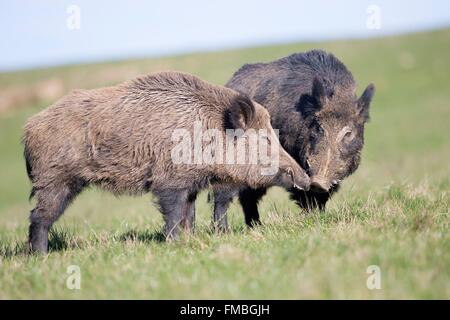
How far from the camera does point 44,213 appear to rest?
23.7 feet

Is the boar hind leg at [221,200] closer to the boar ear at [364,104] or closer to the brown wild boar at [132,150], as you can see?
the brown wild boar at [132,150]

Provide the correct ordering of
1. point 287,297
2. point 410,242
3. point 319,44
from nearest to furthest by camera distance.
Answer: point 287,297 < point 410,242 < point 319,44

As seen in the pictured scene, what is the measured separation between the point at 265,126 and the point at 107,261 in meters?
2.90

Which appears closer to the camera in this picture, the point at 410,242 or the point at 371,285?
the point at 371,285

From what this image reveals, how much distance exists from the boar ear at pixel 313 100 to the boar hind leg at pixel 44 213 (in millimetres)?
3315

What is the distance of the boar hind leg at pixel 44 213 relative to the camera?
7.21 meters

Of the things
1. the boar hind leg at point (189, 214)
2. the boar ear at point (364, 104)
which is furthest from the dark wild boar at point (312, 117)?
the boar hind leg at point (189, 214)

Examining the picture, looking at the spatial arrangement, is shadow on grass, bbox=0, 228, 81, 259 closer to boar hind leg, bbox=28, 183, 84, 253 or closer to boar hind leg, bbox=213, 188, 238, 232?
boar hind leg, bbox=28, 183, 84, 253

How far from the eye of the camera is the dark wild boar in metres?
7.41

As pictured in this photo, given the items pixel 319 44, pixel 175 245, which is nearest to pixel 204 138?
pixel 175 245

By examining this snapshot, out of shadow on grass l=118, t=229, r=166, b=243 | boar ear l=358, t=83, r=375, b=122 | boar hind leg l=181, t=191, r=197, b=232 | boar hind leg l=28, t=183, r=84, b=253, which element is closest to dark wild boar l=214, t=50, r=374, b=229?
boar ear l=358, t=83, r=375, b=122

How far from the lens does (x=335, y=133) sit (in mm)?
7426

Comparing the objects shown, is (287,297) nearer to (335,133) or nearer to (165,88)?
(335,133)

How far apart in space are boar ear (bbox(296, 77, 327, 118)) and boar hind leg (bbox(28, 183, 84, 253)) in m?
3.31
